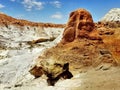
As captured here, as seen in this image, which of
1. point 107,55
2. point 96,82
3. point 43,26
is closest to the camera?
point 96,82

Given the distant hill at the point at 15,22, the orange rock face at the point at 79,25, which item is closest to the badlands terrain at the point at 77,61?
the orange rock face at the point at 79,25

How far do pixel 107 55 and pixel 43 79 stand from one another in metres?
7.41

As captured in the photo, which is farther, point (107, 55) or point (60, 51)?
point (60, 51)

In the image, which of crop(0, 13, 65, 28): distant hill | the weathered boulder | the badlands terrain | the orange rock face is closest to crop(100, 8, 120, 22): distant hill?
the badlands terrain

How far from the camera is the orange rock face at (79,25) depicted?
123 feet

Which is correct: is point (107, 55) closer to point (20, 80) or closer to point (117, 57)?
point (117, 57)

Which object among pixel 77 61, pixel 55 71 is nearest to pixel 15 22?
pixel 77 61

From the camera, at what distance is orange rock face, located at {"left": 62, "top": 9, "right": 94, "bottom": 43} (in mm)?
37594

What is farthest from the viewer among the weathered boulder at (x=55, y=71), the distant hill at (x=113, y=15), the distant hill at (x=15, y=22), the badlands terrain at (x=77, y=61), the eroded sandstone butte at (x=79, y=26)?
the distant hill at (x=15, y=22)

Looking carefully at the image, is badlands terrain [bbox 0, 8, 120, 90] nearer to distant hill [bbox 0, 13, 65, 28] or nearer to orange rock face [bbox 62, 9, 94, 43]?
orange rock face [bbox 62, 9, 94, 43]

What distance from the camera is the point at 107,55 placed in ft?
114

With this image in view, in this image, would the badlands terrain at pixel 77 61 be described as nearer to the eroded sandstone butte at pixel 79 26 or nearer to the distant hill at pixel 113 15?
the eroded sandstone butte at pixel 79 26

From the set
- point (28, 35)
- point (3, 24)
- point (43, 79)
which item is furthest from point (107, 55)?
point (3, 24)

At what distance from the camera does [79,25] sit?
3788 centimetres
